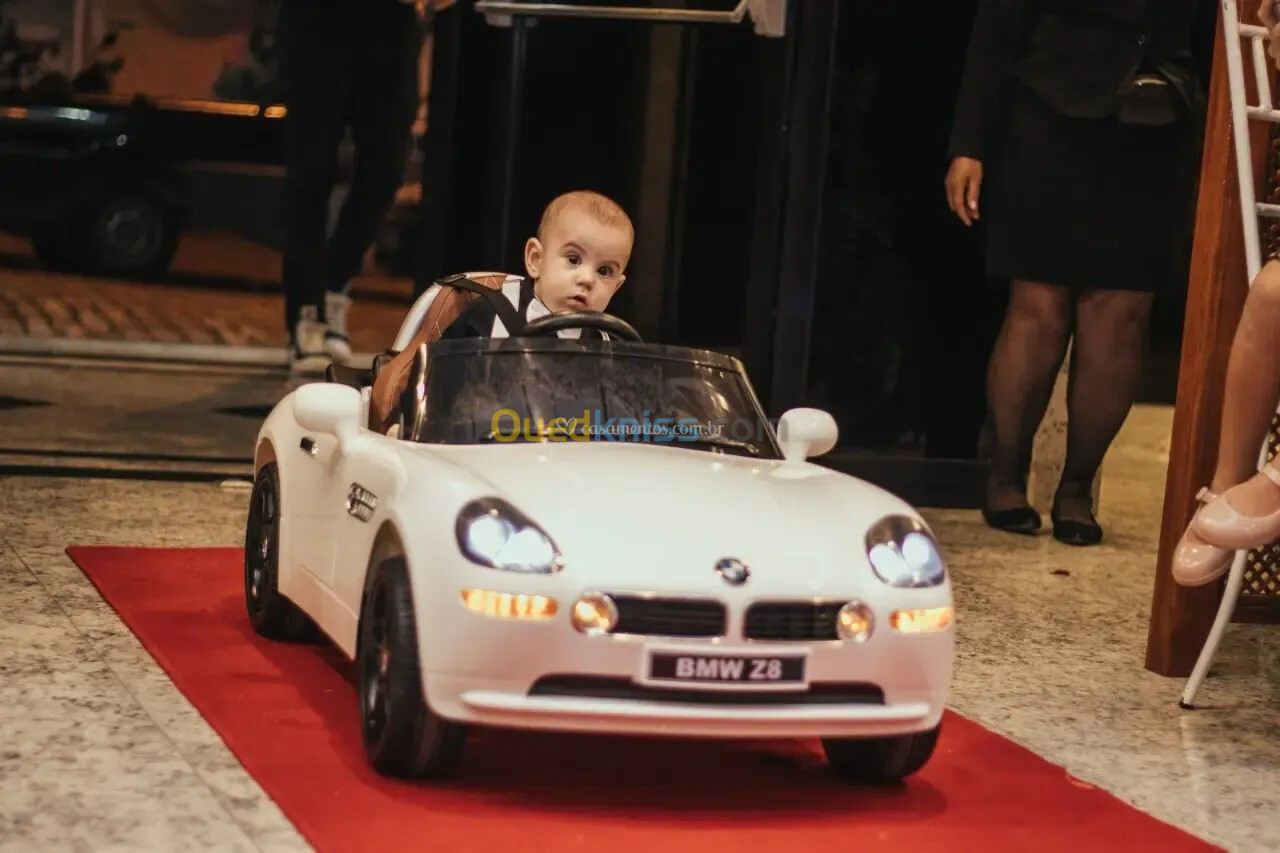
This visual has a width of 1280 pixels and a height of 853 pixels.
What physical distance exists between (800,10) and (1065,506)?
1.91 m

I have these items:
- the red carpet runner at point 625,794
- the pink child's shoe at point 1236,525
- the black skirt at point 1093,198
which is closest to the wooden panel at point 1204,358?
the pink child's shoe at point 1236,525

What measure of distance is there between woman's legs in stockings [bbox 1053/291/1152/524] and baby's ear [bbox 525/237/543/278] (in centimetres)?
250

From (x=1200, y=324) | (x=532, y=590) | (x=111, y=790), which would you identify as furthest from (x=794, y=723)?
(x=1200, y=324)

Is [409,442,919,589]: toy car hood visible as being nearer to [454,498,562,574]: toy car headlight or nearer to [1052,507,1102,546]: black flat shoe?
[454,498,562,574]: toy car headlight

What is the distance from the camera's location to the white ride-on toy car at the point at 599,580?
9.87ft

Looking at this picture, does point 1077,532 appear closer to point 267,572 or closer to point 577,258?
point 577,258

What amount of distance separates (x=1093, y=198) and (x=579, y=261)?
2523mm

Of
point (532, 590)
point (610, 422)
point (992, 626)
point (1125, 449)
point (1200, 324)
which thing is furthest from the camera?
point (1125, 449)

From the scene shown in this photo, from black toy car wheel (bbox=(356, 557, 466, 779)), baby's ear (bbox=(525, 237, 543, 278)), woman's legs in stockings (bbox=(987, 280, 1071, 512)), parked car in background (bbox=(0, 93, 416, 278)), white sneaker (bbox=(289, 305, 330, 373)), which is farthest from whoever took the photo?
white sneaker (bbox=(289, 305, 330, 373))

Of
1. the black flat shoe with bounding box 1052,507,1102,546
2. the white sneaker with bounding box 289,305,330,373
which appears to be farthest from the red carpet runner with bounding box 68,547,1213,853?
the white sneaker with bounding box 289,305,330,373

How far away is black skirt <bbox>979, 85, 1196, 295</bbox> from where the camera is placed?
6189mm

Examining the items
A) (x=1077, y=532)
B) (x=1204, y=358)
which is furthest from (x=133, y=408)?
(x=1204, y=358)

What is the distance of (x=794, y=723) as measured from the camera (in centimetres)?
308

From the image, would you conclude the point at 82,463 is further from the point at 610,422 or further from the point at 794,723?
the point at 794,723
